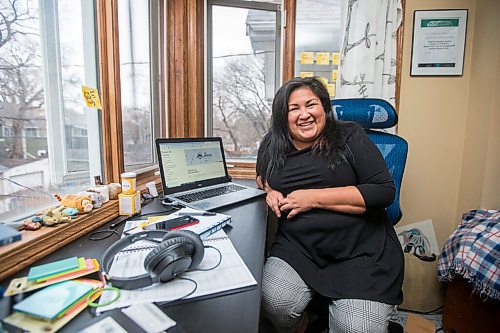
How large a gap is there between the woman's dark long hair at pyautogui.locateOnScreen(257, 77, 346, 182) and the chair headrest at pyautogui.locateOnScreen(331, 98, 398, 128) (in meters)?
0.21

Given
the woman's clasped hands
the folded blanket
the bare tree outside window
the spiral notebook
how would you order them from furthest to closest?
the bare tree outside window, the folded blanket, the woman's clasped hands, the spiral notebook

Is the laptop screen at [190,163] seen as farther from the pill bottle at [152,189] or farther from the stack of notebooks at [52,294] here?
the stack of notebooks at [52,294]

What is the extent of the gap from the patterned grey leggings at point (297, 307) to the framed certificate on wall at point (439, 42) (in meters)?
1.56

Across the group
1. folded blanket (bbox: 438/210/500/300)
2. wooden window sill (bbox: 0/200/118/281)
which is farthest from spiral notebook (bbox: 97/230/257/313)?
folded blanket (bbox: 438/210/500/300)

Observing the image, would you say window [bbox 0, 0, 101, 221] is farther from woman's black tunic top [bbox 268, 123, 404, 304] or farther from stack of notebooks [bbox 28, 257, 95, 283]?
woman's black tunic top [bbox 268, 123, 404, 304]

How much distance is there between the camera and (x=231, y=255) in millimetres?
868

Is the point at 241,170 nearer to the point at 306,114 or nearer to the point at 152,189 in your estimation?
the point at 152,189

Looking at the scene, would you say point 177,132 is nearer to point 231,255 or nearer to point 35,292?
point 231,255

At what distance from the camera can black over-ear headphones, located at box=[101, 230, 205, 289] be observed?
0.68 m

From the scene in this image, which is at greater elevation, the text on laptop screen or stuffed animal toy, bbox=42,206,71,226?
the text on laptop screen

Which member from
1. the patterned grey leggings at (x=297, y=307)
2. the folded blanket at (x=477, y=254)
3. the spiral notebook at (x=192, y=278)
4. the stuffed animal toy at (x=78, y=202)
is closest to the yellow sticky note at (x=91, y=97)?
the stuffed animal toy at (x=78, y=202)

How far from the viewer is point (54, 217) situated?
945mm

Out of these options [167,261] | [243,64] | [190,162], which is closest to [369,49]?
[243,64]

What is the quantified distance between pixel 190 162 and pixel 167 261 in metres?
0.92
